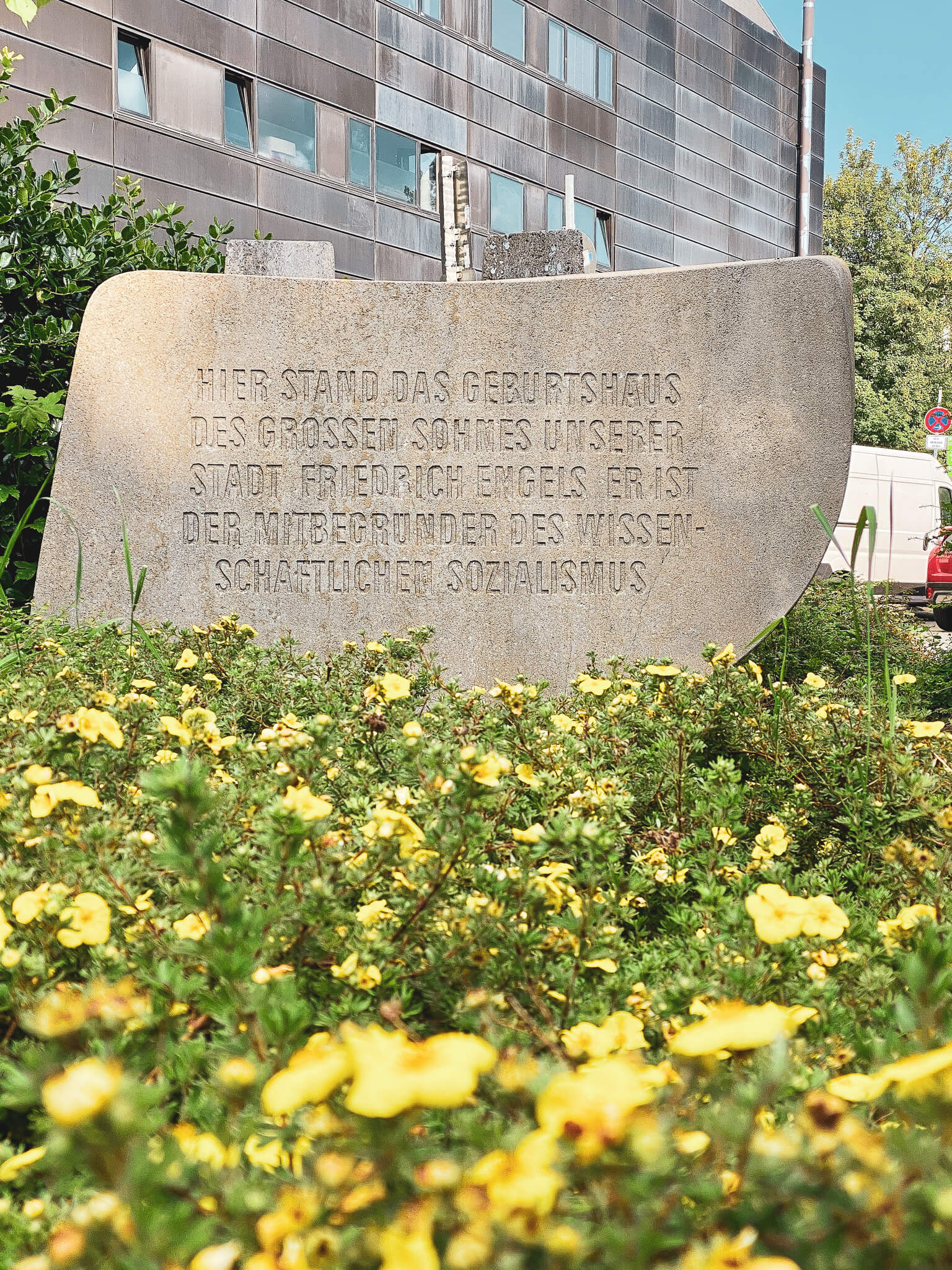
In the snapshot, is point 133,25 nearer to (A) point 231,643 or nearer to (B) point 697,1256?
(A) point 231,643

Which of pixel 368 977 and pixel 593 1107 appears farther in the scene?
pixel 368 977

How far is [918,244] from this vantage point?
33.0 m

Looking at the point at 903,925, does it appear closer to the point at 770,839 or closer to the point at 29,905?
the point at 770,839

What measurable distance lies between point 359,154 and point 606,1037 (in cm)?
1904

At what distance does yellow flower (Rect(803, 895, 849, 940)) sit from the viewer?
116cm

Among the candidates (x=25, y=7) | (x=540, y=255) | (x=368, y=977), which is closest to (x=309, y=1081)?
(x=368, y=977)

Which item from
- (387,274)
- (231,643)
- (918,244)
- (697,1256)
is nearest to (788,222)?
(918,244)

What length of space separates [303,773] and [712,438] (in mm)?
2966

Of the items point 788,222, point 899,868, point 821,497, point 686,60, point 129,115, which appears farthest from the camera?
point 788,222

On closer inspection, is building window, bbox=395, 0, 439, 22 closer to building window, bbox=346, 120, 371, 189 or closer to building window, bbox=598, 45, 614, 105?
building window, bbox=346, 120, 371, 189

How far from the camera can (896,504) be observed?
17.1 metres

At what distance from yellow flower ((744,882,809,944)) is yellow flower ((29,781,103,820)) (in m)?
0.84

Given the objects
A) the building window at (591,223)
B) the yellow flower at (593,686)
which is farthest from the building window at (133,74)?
the yellow flower at (593,686)

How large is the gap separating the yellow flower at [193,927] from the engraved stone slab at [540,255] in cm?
565
